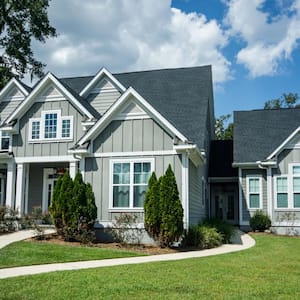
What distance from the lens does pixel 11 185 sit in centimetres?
1833

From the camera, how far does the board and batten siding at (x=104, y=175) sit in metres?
14.7

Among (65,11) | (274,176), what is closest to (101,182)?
(274,176)

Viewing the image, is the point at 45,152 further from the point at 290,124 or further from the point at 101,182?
the point at 290,124

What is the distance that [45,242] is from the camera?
1362 centimetres

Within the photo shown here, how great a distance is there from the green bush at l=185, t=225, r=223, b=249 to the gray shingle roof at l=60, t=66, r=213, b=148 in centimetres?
488

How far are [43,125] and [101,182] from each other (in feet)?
15.3

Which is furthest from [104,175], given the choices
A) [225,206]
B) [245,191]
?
[225,206]

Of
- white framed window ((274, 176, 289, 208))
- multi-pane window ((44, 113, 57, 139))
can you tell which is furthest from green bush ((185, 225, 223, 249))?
multi-pane window ((44, 113, 57, 139))

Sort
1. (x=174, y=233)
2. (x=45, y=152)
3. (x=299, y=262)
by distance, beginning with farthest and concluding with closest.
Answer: (x=45, y=152)
(x=174, y=233)
(x=299, y=262)

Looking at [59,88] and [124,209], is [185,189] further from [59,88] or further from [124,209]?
[59,88]

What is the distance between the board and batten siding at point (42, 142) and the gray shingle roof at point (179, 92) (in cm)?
420

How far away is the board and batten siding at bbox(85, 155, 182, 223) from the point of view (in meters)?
14.7

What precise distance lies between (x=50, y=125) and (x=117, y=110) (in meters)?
4.36

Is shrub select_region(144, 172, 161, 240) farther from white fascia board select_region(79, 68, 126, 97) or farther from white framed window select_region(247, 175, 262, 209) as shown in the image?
white framed window select_region(247, 175, 262, 209)
